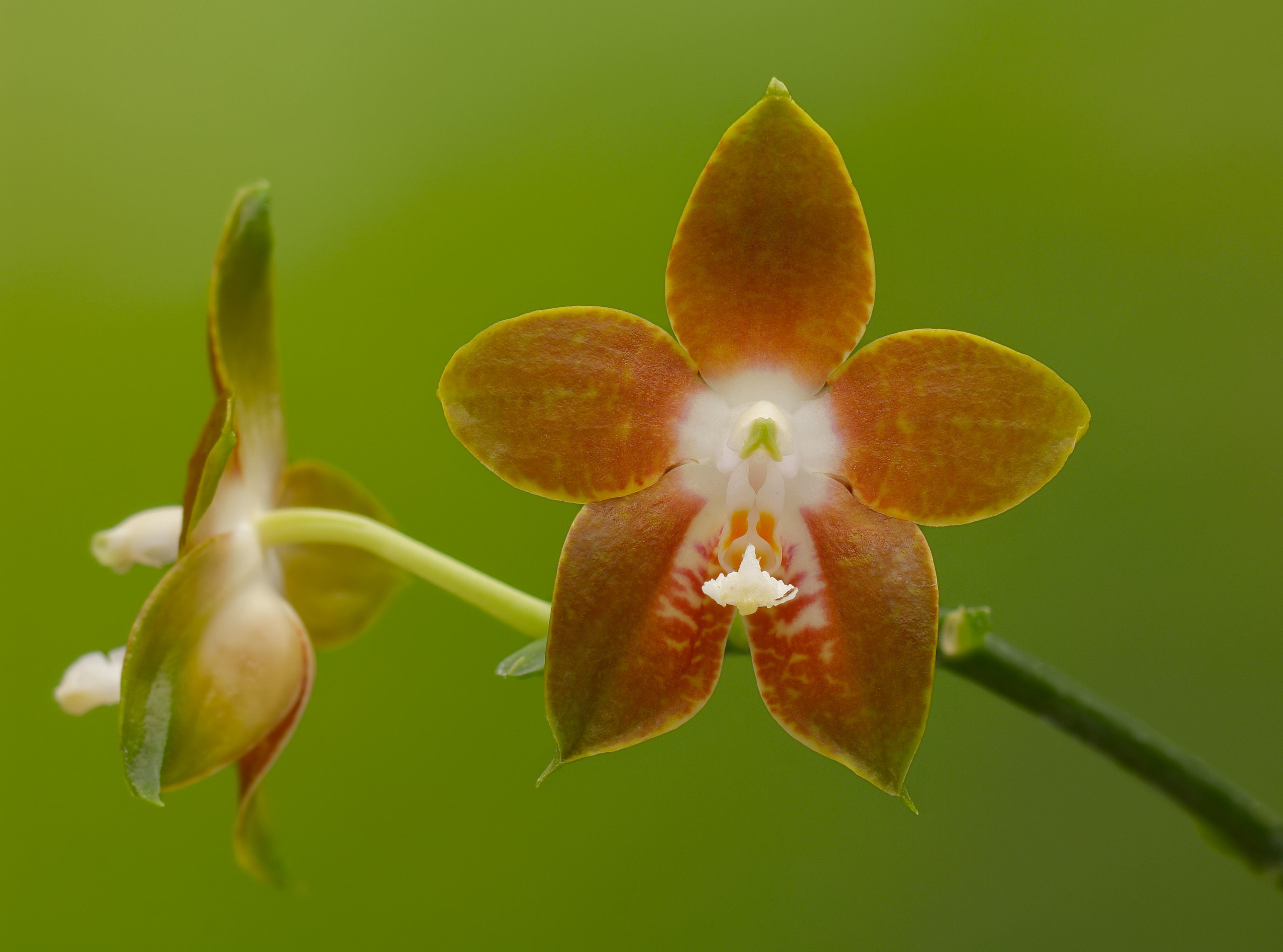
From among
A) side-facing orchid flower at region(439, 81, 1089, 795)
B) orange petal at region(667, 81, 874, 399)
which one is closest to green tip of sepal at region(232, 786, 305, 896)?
side-facing orchid flower at region(439, 81, 1089, 795)

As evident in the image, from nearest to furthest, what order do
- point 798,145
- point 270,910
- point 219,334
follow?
1. point 798,145
2. point 219,334
3. point 270,910

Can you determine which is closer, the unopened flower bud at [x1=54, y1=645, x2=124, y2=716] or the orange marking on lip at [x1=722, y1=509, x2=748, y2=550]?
the orange marking on lip at [x1=722, y1=509, x2=748, y2=550]

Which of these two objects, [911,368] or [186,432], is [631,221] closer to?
[186,432]

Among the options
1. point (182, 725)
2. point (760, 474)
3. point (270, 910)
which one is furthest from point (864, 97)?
point (270, 910)

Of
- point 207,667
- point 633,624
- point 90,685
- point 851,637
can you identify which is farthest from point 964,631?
point 90,685

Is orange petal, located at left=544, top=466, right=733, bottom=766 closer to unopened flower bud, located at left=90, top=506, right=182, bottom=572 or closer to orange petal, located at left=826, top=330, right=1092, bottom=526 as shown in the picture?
orange petal, located at left=826, top=330, right=1092, bottom=526

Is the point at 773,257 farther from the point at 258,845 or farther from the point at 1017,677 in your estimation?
the point at 258,845
